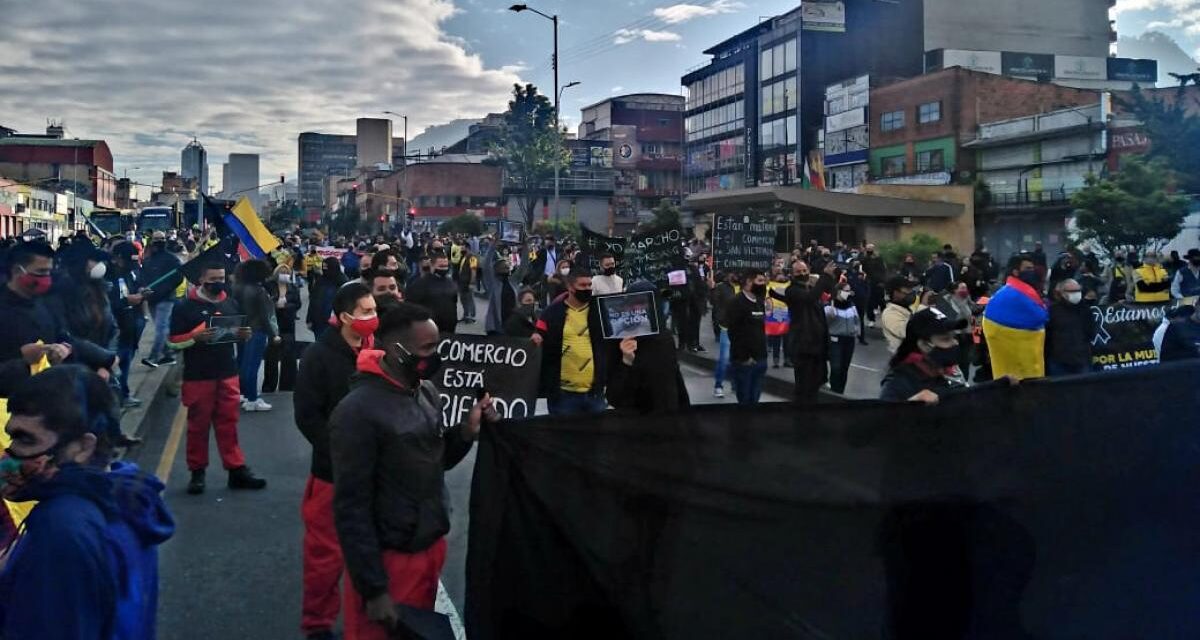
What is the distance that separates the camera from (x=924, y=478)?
4.11 m

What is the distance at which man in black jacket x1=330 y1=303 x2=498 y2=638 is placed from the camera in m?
3.70

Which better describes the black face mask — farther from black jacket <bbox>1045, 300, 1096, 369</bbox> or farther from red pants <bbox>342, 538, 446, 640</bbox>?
black jacket <bbox>1045, 300, 1096, 369</bbox>

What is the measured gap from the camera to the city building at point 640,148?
9744 cm

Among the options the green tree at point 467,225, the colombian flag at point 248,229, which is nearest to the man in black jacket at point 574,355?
the colombian flag at point 248,229

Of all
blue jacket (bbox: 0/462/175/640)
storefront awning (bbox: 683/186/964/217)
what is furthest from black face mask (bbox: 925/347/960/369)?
storefront awning (bbox: 683/186/964/217)

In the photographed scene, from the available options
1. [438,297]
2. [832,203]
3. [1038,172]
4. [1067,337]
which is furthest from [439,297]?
[1038,172]

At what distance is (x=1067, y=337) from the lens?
895cm

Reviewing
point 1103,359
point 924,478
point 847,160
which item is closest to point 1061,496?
point 924,478

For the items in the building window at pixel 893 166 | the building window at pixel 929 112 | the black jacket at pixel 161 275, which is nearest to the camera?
the black jacket at pixel 161 275

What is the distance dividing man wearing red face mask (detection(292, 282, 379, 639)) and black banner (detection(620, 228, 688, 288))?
885 cm

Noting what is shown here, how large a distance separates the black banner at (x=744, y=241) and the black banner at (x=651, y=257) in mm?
675

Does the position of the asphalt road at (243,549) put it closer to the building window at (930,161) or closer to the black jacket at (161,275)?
the black jacket at (161,275)

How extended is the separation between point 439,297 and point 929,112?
49.1 m

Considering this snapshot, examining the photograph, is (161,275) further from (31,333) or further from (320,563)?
(320,563)
